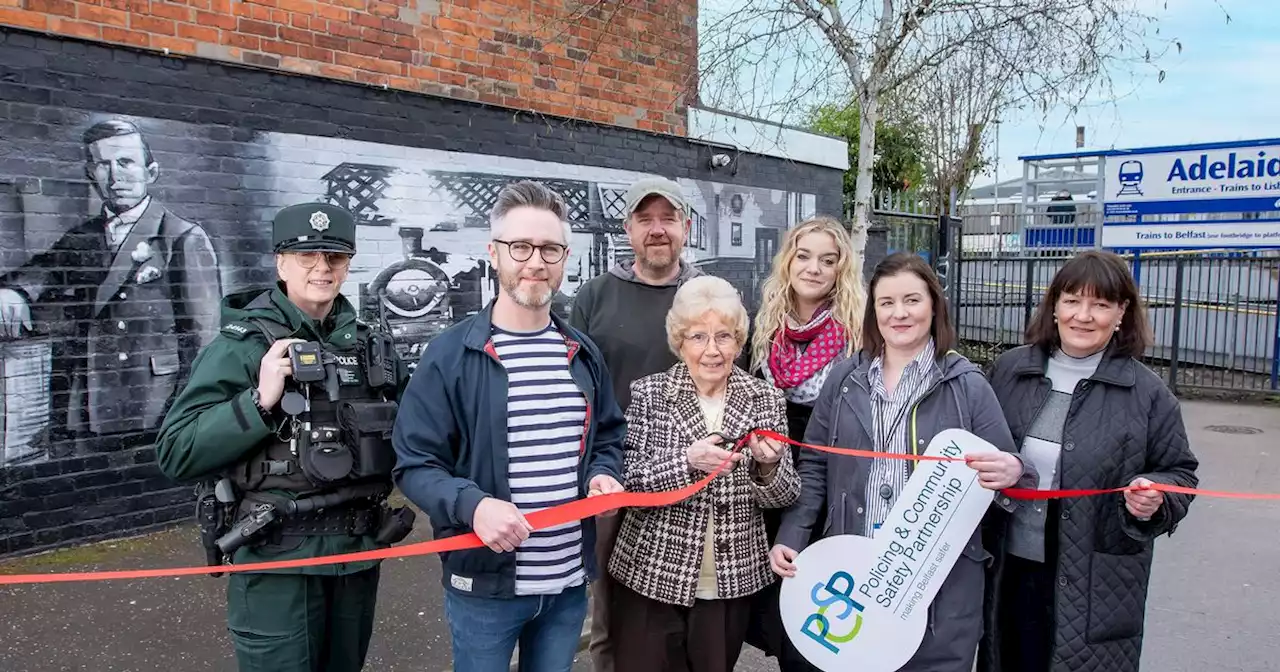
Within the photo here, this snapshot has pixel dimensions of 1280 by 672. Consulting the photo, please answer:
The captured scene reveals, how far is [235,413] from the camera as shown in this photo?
7.44ft

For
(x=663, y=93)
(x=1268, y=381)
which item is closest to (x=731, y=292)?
(x=663, y=93)

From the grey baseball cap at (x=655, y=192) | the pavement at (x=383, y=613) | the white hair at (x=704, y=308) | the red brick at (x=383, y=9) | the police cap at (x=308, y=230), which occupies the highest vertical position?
the red brick at (x=383, y=9)

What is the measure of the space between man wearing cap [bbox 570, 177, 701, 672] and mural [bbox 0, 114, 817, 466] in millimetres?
2744

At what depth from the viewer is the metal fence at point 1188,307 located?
1120cm

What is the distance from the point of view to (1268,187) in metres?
10.7

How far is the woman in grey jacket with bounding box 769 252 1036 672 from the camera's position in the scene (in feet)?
8.28

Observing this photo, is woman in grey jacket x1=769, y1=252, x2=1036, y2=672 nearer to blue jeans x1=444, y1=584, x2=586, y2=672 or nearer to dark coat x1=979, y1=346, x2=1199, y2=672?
dark coat x1=979, y1=346, x2=1199, y2=672

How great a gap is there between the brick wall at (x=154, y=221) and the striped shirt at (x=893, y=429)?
4.54 m

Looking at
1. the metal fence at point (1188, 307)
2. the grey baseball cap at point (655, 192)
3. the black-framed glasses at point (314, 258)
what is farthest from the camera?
the metal fence at point (1188, 307)

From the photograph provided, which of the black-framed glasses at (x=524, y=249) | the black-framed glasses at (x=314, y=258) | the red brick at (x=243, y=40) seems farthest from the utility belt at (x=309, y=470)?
the red brick at (x=243, y=40)

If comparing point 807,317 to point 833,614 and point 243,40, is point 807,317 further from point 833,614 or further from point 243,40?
point 243,40

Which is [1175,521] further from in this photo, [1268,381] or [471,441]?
[1268,381]

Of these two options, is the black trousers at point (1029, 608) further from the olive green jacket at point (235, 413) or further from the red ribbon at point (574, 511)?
the olive green jacket at point (235, 413)

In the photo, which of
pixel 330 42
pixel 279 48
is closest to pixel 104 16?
pixel 279 48
